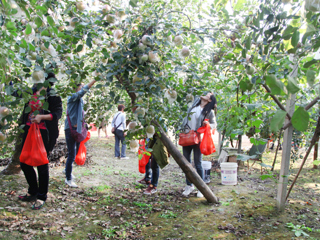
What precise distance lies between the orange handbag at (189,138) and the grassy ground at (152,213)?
33.1 inches

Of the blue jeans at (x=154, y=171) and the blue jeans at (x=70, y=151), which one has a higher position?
the blue jeans at (x=70, y=151)

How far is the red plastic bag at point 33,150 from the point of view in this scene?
2662 mm

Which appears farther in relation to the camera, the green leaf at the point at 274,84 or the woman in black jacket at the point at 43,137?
the woman in black jacket at the point at 43,137

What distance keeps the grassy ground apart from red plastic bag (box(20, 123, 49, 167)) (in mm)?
580


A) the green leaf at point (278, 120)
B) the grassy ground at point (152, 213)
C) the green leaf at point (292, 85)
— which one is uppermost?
the green leaf at point (292, 85)

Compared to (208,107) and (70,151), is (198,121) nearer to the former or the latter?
(208,107)

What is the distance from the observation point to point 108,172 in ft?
16.5

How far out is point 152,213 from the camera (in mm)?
3139

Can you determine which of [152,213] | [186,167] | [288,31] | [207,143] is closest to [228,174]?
[207,143]

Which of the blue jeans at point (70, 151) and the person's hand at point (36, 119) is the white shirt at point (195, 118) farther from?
the person's hand at point (36, 119)

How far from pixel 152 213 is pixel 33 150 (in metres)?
1.67

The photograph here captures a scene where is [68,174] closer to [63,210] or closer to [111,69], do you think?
[63,210]

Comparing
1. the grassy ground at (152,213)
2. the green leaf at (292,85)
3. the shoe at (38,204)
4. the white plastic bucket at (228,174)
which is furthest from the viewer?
the white plastic bucket at (228,174)

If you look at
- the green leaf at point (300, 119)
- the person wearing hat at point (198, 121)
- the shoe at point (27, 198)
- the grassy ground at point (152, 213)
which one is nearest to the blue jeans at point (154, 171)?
the grassy ground at point (152, 213)
